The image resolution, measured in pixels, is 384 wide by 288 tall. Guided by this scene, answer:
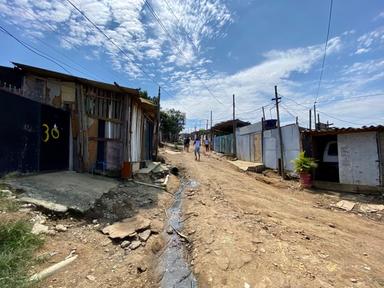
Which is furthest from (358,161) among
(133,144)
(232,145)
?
(232,145)

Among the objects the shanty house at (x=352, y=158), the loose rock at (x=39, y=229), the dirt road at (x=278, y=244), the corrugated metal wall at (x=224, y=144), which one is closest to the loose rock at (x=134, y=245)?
the dirt road at (x=278, y=244)

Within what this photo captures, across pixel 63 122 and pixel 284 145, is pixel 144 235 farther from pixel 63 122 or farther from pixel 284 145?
pixel 284 145

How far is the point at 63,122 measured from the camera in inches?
352

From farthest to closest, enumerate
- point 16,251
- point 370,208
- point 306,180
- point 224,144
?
1. point 224,144
2. point 306,180
3. point 370,208
4. point 16,251

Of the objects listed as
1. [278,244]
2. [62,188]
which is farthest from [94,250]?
[278,244]

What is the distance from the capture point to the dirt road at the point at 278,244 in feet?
13.1

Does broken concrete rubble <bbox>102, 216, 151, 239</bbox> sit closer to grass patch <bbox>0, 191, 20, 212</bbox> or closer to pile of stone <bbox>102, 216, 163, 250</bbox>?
pile of stone <bbox>102, 216, 163, 250</bbox>

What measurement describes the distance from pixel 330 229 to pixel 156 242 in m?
4.22

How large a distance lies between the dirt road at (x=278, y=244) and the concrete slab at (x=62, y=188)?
253 cm

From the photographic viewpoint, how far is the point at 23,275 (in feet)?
11.6

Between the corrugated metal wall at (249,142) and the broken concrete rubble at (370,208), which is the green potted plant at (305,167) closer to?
the broken concrete rubble at (370,208)

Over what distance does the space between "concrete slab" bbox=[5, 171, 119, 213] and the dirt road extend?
2527mm

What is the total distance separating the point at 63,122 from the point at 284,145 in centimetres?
1221

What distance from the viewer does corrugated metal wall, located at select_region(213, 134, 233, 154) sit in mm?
28234
